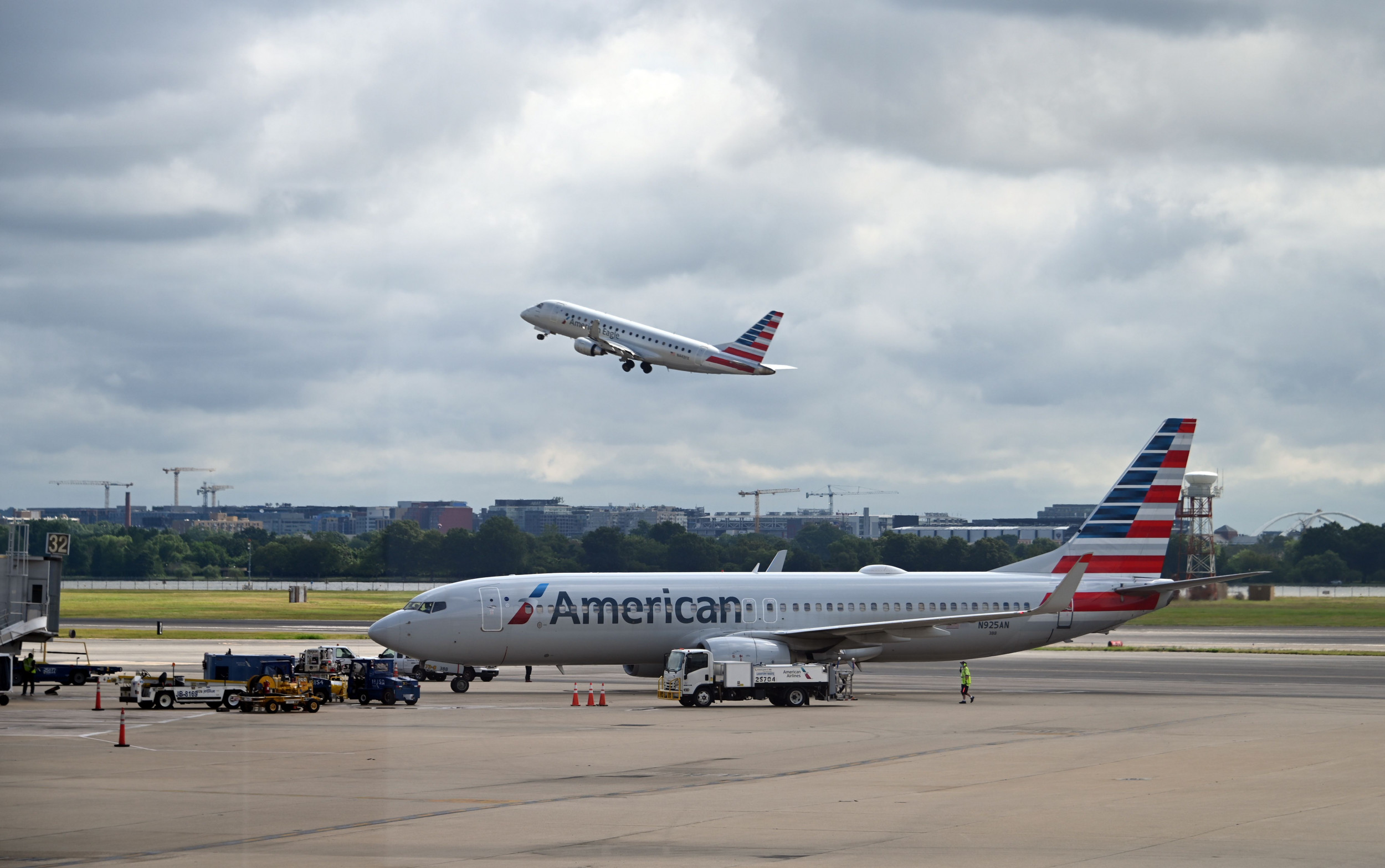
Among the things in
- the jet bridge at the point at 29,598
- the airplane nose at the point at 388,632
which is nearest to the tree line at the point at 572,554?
the airplane nose at the point at 388,632

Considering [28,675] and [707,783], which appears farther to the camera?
[28,675]

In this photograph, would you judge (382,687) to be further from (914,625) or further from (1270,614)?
(1270,614)

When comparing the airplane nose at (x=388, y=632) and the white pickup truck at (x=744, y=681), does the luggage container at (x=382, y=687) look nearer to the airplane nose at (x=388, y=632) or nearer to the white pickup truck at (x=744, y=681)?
the airplane nose at (x=388, y=632)

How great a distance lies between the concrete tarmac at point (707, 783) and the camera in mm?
22266

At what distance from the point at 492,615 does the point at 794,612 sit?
11.4 m

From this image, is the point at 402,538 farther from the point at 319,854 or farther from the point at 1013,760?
the point at 319,854

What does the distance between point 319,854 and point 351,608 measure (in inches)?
4683

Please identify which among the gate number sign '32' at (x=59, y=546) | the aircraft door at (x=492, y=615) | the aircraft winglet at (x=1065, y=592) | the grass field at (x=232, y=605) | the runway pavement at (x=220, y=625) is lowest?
the runway pavement at (x=220, y=625)

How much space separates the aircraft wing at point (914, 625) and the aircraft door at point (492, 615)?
949 centimetres

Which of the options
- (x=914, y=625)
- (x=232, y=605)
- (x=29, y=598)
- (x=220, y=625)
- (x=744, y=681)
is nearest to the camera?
(x=744, y=681)

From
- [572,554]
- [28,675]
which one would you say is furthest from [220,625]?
[28,675]

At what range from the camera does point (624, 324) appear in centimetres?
9875

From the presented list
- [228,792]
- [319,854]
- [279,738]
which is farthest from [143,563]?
[319,854]

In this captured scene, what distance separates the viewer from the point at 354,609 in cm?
13600
